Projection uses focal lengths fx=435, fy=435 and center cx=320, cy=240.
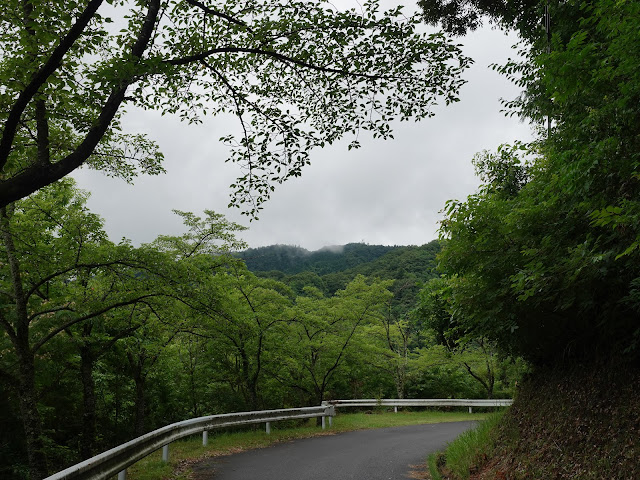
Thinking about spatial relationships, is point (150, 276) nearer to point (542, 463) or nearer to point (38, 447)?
point (38, 447)

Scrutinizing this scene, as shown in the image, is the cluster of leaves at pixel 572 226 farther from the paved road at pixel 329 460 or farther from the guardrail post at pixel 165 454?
the guardrail post at pixel 165 454

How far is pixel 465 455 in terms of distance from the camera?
319 inches

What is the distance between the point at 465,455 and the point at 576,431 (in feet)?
9.28

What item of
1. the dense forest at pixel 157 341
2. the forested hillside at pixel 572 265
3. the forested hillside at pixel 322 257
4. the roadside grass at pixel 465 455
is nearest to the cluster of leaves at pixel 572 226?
the forested hillside at pixel 572 265

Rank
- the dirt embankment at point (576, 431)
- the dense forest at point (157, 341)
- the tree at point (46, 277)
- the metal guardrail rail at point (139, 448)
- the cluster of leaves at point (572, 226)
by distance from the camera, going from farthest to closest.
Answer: the dense forest at point (157, 341) → the tree at point (46, 277) → the metal guardrail rail at point (139, 448) → the dirt embankment at point (576, 431) → the cluster of leaves at point (572, 226)

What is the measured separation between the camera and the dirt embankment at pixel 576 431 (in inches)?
194

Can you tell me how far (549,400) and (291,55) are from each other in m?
6.89

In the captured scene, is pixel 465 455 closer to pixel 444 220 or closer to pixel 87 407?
pixel 444 220

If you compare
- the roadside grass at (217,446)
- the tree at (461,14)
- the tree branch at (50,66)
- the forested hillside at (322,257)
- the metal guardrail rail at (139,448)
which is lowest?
the roadside grass at (217,446)

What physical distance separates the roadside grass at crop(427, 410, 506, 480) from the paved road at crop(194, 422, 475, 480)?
64 cm

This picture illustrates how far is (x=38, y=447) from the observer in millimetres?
8656

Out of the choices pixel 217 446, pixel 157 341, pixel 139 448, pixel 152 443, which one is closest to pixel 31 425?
pixel 152 443

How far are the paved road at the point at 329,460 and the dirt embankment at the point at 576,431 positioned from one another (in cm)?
237

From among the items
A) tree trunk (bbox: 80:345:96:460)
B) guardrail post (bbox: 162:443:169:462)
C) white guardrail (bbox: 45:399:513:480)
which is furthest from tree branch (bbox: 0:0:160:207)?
tree trunk (bbox: 80:345:96:460)
